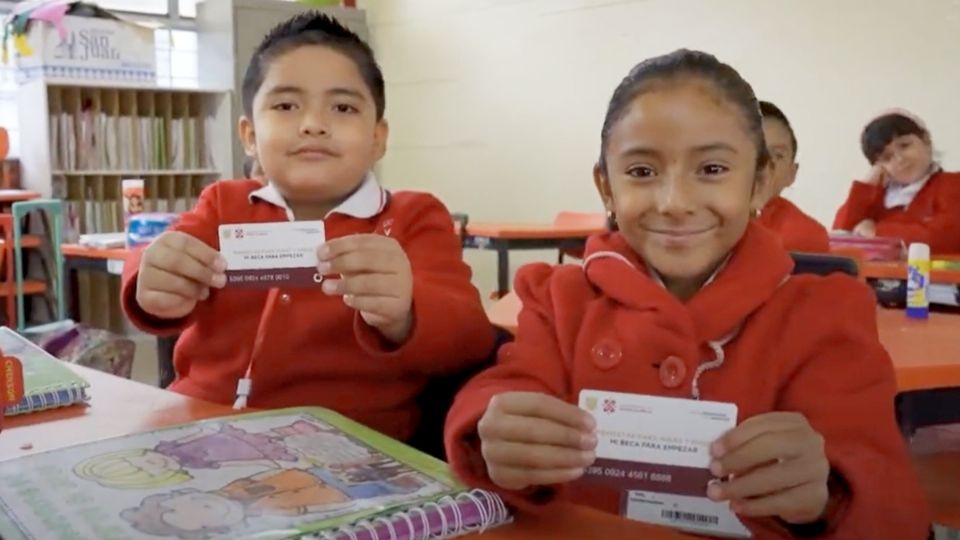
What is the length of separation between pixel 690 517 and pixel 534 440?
147mm

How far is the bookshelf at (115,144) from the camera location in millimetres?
5980

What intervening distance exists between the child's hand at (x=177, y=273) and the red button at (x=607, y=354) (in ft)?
1.46

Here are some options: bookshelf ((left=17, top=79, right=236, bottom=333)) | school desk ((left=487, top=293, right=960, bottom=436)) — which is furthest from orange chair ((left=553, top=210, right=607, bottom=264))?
school desk ((left=487, top=293, right=960, bottom=436))

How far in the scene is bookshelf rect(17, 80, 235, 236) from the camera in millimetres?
5980

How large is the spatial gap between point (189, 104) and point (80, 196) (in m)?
0.97

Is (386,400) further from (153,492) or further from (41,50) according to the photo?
(41,50)

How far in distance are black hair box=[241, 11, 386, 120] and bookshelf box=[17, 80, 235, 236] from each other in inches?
192

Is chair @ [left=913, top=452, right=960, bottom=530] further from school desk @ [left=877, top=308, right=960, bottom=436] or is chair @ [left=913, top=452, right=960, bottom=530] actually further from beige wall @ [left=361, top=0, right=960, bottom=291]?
beige wall @ [left=361, top=0, right=960, bottom=291]

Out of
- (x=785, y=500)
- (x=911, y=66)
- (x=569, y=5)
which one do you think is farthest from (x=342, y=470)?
(x=569, y=5)

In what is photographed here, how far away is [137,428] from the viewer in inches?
40.9

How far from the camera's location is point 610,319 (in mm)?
1122

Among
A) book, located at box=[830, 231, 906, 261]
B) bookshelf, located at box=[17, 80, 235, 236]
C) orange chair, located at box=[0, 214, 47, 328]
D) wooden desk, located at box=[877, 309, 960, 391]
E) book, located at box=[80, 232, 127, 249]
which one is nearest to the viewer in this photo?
wooden desk, located at box=[877, 309, 960, 391]

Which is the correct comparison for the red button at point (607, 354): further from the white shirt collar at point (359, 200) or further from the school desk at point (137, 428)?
the white shirt collar at point (359, 200)

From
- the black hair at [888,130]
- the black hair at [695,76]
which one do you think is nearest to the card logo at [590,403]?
the black hair at [695,76]
